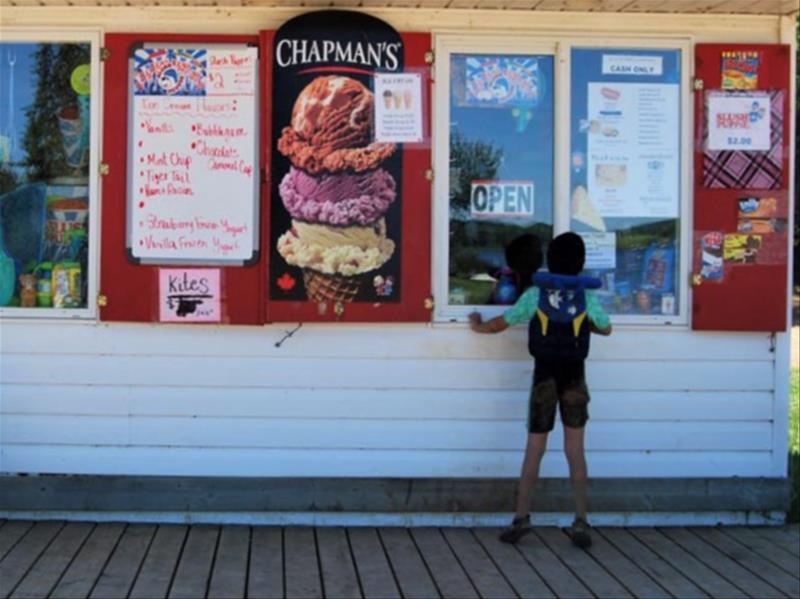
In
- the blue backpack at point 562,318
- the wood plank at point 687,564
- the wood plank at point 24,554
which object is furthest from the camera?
the blue backpack at point 562,318

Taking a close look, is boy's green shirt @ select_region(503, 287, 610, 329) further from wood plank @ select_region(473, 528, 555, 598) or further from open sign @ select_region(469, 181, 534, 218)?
wood plank @ select_region(473, 528, 555, 598)

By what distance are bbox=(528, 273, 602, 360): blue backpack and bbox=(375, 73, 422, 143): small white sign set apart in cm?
109

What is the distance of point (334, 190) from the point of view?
5.55 metres

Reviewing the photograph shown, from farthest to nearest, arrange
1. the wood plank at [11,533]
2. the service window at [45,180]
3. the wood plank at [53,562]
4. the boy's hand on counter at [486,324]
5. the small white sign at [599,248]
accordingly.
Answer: the small white sign at [599,248], the service window at [45,180], the boy's hand on counter at [486,324], the wood plank at [11,533], the wood plank at [53,562]

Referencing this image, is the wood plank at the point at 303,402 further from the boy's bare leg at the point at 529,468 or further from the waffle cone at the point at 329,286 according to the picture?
the waffle cone at the point at 329,286

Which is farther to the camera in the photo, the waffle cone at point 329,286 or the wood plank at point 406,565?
the waffle cone at point 329,286

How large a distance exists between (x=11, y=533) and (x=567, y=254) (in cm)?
333

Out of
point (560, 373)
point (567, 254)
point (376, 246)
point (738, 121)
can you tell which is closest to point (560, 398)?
point (560, 373)

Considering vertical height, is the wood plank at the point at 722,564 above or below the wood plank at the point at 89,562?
below

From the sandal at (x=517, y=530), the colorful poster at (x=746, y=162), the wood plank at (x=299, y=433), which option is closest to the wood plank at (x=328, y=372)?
the wood plank at (x=299, y=433)

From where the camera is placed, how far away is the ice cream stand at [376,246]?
18.2ft

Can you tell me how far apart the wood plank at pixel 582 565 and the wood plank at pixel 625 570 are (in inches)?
1.7

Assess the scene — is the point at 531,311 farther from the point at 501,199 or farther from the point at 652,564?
the point at 652,564

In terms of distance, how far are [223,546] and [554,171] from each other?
2.75 metres
